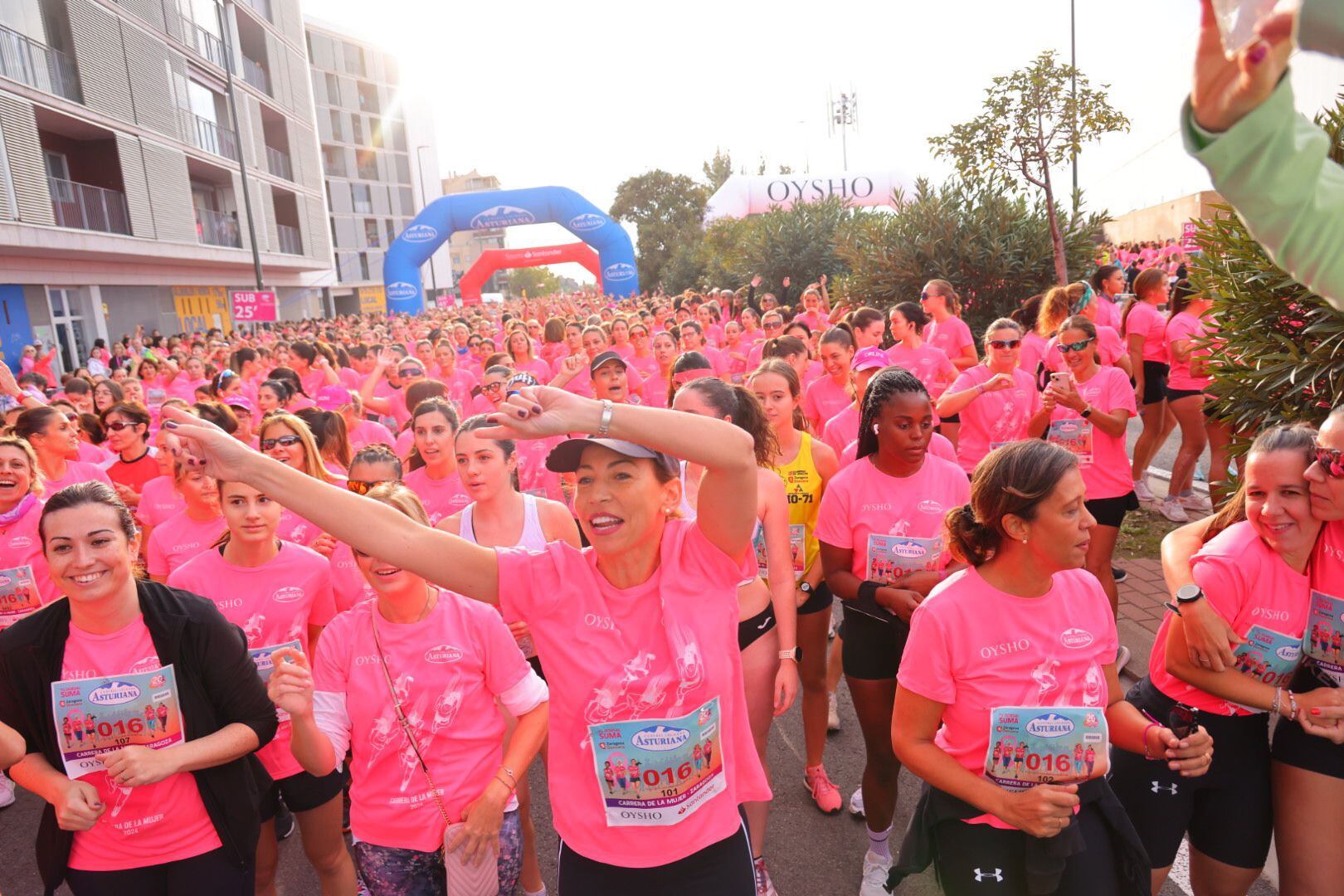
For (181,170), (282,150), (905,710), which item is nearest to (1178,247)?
(905,710)

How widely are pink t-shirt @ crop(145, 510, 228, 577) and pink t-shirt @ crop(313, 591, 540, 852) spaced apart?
5.66ft

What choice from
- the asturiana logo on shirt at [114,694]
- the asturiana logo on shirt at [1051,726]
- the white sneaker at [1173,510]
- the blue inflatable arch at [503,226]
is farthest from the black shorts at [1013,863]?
the blue inflatable arch at [503,226]

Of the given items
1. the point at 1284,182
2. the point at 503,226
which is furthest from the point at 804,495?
the point at 503,226

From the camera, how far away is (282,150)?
123 ft

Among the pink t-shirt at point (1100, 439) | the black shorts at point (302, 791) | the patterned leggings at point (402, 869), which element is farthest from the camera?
the pink t-shirt at point (1100, 439)

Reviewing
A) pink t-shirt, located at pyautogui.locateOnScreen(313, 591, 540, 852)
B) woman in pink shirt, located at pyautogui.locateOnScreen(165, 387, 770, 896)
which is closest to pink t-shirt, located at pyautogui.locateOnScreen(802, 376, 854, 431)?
pink t-shirt, located at pyautogui.locateOnScreen(313, 591, 540, 852)

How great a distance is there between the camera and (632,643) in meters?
2.16

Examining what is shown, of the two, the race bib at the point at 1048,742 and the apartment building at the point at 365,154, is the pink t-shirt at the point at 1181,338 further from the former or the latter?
the apartment building at the point at 365,154

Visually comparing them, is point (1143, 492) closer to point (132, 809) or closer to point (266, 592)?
point (266, 592)

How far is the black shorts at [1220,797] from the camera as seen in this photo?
8.83 feet

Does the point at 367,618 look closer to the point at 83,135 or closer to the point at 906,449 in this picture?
the point at 906,449

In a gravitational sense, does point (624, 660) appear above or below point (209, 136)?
below

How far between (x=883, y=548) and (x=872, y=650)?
446 millimetres

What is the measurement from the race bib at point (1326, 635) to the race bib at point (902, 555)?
1322 millimetres
